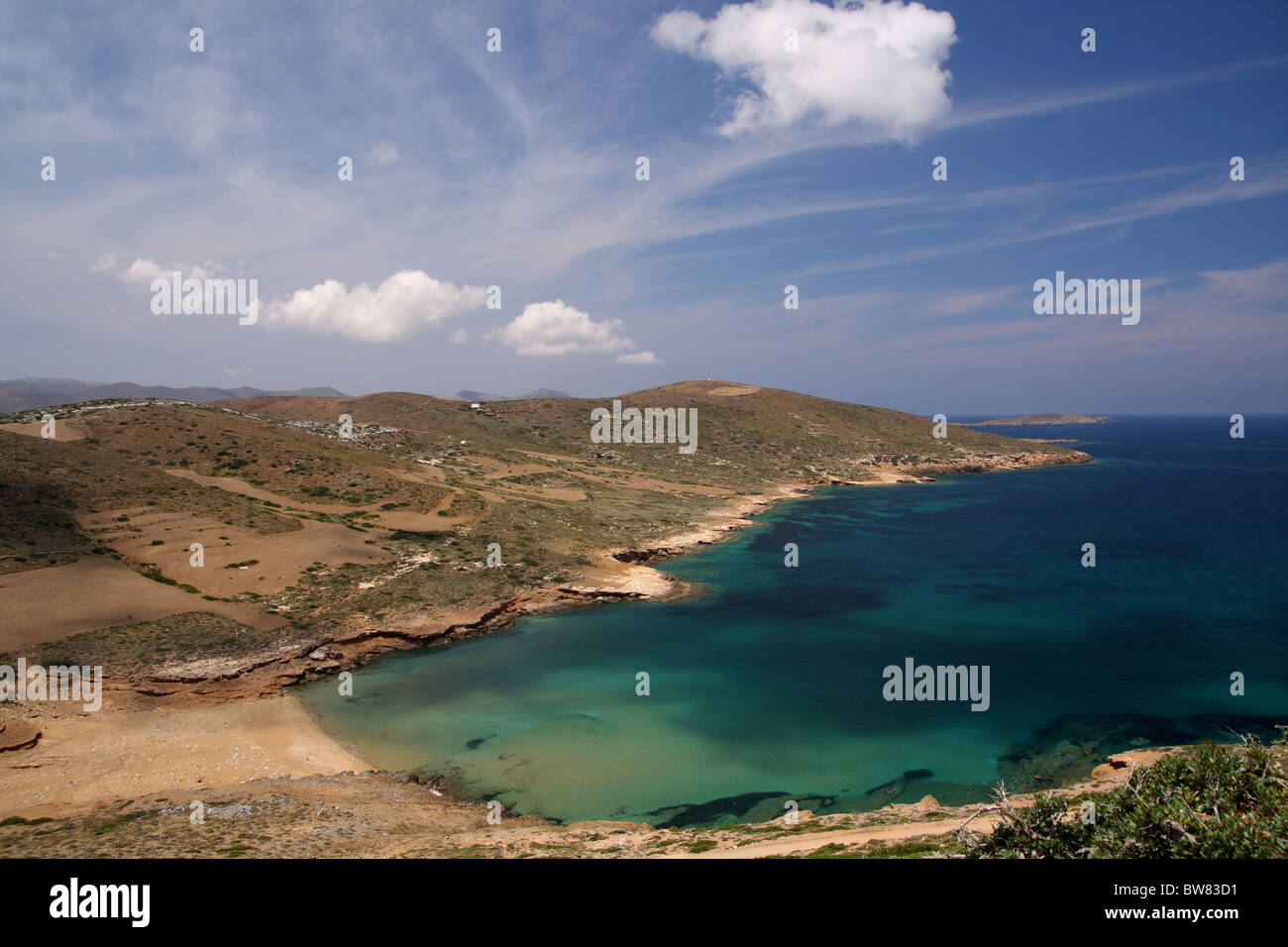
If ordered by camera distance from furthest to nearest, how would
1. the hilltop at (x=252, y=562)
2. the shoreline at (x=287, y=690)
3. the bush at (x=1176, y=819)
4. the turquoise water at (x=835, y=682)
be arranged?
1. the hilltop at (x=252, y=562)
2. the turquoise water at (x=835, y=682)
3. the shoreline at (x=287, y=690)
4. the bush at (x=1176, y=819)

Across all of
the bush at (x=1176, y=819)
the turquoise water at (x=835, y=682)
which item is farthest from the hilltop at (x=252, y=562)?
the bush at (x=1176, y=819)

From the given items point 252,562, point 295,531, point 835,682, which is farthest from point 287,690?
point 835,682

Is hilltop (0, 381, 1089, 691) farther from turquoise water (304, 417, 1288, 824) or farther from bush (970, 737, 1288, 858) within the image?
bush (970, 737, 1288, 858)

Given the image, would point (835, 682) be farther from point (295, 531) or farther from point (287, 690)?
point (295, 531)

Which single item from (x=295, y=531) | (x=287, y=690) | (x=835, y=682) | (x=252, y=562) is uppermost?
(x=295, y=531)

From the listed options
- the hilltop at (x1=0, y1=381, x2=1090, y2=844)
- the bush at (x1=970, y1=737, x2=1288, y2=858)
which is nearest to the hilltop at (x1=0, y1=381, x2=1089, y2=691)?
the hilltop at (x1=0, y1=381, x2=1090, y2=844)

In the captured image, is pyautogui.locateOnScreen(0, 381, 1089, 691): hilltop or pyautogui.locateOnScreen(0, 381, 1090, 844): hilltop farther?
pyautogui.locateOnScreen(0, 381, 1089, 691): hilltop

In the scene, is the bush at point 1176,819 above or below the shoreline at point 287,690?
above

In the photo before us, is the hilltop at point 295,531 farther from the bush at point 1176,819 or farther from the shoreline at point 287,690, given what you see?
the bush at point 1176,819
